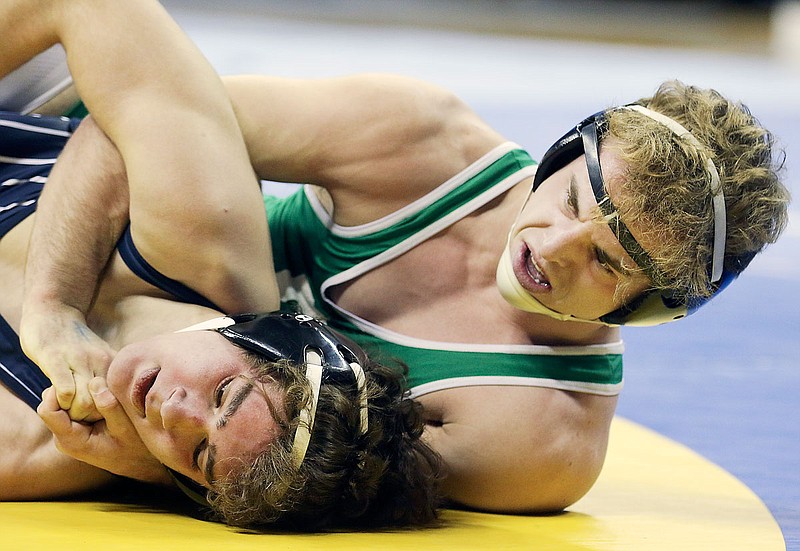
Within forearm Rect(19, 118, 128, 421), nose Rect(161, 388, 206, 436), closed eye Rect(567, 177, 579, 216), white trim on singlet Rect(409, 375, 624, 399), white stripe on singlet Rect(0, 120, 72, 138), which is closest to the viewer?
nose Rect(161, 388, 206, 436)

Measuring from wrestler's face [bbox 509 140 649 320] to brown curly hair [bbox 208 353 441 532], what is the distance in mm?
415

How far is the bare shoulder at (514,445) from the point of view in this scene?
2846 mm

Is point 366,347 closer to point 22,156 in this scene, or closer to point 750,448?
point 22,156

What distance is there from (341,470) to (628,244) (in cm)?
83

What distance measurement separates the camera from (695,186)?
2705 millimetres

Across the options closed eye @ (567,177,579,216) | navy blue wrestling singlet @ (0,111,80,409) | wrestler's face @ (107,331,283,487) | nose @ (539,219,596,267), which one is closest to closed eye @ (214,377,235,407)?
wrestler's face @ (107,331,283,487)

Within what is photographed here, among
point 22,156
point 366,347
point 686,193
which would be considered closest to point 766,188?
point 686,193

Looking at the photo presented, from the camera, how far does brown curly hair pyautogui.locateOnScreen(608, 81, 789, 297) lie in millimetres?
2688

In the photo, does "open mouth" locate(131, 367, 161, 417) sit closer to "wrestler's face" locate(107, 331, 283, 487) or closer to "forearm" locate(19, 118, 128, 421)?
"wrestler's face" locate(107, 331, 283, 487)

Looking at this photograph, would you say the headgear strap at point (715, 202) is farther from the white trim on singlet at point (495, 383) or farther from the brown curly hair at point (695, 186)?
the white trim on singlet at point (495, 383)

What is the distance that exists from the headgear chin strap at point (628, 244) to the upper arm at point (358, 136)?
0.32m

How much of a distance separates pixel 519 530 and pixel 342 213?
0.97 m

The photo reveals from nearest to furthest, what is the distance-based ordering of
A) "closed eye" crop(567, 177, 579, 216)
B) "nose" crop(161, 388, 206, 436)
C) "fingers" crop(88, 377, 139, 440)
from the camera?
"nose" crop(161, 388, 206, 436), "fingers" crop(88, 377, 139, 440), "closed eye" crop(567, 177, 579, 216)

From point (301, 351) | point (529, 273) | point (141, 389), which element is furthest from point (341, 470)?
point (529, 273)
